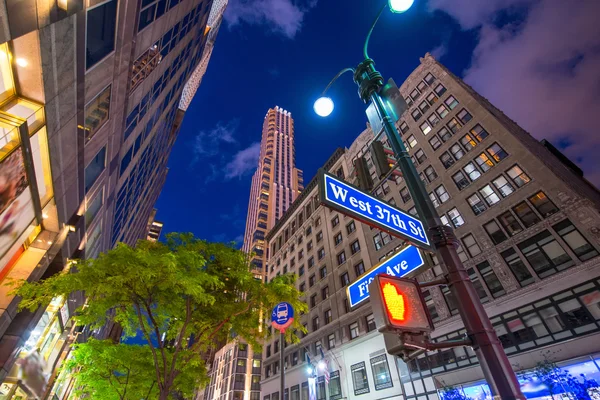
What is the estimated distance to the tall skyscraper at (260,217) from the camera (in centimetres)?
6144

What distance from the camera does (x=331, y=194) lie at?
441 centimetres

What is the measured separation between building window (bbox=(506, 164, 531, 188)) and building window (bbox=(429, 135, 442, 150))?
8.28 meters

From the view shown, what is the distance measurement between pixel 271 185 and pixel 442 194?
317 feet

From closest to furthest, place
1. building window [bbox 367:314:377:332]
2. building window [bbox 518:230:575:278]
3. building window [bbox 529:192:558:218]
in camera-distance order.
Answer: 1. building window [bbox 518:230:575:278]
2. building window [bbox 529:192:558:218]
3. building window [bbox 367:314:377:332]

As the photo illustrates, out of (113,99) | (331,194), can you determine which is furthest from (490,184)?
(113,99)

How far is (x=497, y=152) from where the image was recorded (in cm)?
2531

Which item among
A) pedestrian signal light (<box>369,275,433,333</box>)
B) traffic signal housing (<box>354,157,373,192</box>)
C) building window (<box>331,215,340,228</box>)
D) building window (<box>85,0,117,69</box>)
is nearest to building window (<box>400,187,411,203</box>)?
building window (<box>331,215,340,228</box>)

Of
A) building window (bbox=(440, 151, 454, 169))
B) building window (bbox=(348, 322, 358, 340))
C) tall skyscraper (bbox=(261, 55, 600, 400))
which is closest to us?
tall skyscraper (bbox=(261, 55, 600, 400))

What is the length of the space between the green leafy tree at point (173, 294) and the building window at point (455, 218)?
57.5 ft

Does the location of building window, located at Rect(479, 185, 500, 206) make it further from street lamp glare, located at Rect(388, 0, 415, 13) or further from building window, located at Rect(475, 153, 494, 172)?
street lamp glare, located at Rect(388, 0, 415, 13)

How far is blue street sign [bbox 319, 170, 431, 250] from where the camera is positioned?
438cm

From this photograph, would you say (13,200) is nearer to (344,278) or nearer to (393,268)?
(393,268)

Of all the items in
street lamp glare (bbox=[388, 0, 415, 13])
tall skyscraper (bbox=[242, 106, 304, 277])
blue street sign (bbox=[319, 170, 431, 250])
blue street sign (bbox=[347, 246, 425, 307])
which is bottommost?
blue street sign (bbox=[347, 246, 425, 307])

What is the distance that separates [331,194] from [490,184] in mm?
25571
